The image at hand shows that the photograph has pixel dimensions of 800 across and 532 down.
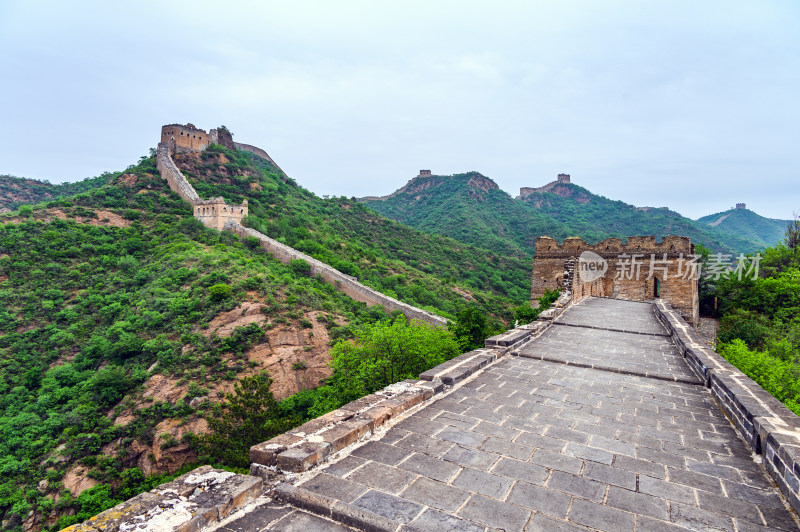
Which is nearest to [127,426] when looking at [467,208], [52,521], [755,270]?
[52,521]

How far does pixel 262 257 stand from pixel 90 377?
11.7 m

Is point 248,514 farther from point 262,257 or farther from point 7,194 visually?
point 7,194

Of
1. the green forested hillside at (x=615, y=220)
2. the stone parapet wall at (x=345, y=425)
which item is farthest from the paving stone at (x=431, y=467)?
the green forested hillside at (x=615, y=220)

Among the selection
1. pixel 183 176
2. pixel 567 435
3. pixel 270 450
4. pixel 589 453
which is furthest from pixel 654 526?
pixel 183 176

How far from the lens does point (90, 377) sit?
14.7 meters

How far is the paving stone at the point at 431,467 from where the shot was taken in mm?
2691

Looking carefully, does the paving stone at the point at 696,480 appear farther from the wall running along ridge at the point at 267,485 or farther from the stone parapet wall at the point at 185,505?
the stone parapet wall at the point at 185,505

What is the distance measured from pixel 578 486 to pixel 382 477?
4.28ft

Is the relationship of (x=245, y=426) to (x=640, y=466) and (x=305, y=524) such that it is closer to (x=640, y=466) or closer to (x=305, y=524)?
(x=305, y=524)

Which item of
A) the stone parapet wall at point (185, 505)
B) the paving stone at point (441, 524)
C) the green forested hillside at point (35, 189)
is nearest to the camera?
the stone parapet wall at point (185, 505)

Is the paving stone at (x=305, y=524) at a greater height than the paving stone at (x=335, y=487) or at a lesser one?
lesser

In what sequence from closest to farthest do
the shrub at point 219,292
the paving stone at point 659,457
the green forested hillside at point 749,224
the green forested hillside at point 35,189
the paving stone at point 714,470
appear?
the paving stone at point 714,470, the paving stone at point 659,457, the shrub at point 219,292, the green forested hillside at point 35,189, the green forested hillside at point 749,224

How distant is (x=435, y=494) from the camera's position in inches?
96.9

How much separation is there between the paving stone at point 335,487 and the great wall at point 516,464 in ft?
0.04
